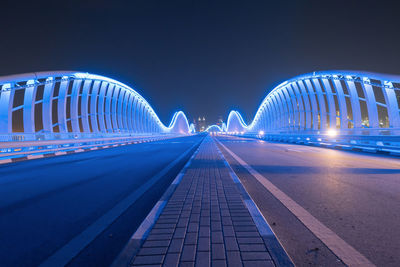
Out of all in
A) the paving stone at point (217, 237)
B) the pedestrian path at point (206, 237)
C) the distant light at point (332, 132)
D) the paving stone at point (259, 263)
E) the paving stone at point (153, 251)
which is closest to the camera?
the paving stone at point (259, 263)

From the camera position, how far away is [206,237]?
2697 millimetres

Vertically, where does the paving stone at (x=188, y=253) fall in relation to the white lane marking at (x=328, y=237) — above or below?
above

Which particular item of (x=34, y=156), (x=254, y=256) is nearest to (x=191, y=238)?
(x=254, y=256)

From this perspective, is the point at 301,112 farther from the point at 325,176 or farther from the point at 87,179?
the point at 87,179

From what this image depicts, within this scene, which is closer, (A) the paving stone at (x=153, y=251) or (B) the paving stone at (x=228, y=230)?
(A) the paving stone at (x=153, y=251)

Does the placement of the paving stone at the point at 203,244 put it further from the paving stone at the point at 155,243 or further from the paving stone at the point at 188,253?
the paving stone at the point at 155,243

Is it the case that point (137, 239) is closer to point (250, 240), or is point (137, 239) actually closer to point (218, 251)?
point (218, 251)

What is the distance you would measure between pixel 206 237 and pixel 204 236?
37 millimetres

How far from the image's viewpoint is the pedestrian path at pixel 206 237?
2.23 m

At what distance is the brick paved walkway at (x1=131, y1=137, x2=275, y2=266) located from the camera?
2.24 meters

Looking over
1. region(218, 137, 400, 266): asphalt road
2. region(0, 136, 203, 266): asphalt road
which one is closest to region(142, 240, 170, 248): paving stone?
region(0, 136, 203, 266): asphalt road

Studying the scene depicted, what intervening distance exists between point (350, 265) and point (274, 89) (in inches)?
1770

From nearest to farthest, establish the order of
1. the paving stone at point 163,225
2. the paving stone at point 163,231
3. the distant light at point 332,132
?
the paving stone at point 163,231
the paving stone at point 163,225
the distant light at point 332,132

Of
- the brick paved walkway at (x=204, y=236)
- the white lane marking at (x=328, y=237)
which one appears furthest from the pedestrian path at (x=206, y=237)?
the white lane marking at (x=328, y=237)
